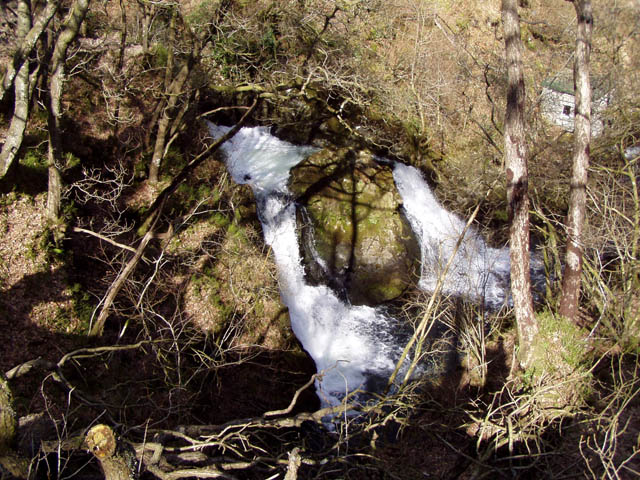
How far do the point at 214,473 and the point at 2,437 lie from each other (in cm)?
177

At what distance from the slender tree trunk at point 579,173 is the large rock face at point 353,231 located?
4366 millimetres

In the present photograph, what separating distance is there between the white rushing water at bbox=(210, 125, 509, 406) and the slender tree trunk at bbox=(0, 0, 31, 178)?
6064mm

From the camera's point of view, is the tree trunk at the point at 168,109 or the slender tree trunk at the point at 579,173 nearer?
the slender tree trunk at the point at 579,173

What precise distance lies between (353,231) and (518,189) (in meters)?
5.55

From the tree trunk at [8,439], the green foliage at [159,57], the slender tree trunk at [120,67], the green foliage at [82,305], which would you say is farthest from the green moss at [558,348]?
the green foliage at [159,57]

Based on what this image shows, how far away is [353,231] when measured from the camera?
41.2 feet

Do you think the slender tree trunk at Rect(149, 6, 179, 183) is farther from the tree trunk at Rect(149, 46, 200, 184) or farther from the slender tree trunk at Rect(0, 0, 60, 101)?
the slender tree trunk at Rect(0, 0, 60, 101)

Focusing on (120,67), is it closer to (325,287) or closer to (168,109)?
(168,109)

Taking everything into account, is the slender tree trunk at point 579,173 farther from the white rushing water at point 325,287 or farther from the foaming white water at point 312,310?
the foaming white water at point 312,310

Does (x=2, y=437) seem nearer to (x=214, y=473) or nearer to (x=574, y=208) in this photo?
(x=214, y=473)

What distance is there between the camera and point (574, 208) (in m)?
8.52

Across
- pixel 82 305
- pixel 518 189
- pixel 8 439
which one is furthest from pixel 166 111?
pixel 8 439

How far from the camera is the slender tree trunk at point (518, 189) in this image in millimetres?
7602

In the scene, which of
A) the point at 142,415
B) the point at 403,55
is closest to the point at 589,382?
the point at 142,415
